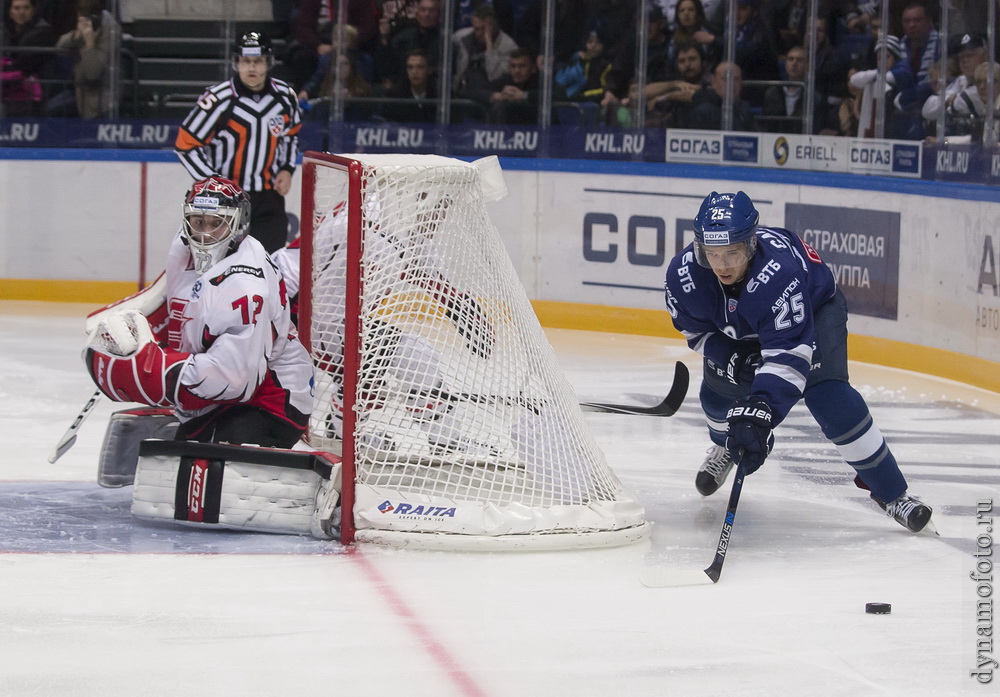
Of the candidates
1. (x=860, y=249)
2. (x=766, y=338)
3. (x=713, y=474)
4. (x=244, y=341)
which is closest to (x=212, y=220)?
(x=244, y=341)

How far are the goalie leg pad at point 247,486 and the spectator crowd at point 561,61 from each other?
155 inches

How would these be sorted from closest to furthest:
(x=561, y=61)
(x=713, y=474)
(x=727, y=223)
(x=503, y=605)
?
(x=503, y=605) → (x=727, y=223) → (x=713, y=474) → (x=561, y=61)

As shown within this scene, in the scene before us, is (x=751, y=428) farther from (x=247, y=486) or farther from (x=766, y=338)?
(x=247, y=486)

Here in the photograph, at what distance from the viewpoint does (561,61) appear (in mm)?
7719

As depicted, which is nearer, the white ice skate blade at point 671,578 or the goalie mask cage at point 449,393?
the white ice skate blade at point 671,578

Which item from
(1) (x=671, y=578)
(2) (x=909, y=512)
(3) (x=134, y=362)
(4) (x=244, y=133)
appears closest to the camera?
(1) (x=671, y=578)

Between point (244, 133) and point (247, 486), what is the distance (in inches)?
106

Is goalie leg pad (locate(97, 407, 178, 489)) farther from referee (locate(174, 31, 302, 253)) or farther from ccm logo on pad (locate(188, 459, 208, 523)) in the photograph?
referee (locate(174, 31, 302, 253))

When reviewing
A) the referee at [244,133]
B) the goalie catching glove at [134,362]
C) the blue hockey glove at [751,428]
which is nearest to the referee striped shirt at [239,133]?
the referee at [244,133]

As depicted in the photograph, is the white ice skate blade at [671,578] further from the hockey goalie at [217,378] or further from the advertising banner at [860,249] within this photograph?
the advertising banner at [860,249]

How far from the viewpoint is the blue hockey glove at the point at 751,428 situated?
3299 millimetres

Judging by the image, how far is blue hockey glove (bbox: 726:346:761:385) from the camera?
146 inches

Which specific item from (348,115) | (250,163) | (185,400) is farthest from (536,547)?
(348,115)

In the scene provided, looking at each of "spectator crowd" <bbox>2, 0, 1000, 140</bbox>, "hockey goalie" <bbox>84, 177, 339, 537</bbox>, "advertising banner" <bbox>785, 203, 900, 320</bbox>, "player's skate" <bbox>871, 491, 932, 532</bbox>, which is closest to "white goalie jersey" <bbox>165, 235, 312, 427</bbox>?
"hockey goalie" <bbox>84, 177, 339, 537</bbox>
